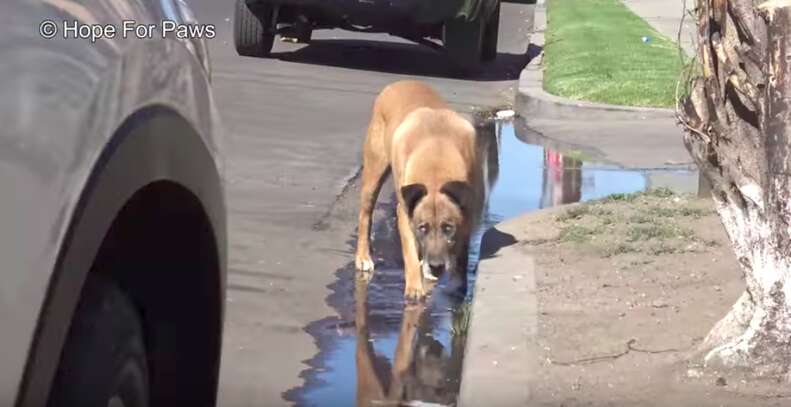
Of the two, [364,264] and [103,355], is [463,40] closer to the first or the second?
[364,264]

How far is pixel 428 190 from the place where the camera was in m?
7.11

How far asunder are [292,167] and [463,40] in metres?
5.71

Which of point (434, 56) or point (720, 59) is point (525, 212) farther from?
point (434, 56)

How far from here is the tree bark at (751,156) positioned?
5.11 meters

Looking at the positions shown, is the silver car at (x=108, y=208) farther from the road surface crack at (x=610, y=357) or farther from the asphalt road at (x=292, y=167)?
the road surface crack at (x=610, y=357)

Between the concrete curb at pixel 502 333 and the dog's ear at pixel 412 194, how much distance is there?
47 centimetres

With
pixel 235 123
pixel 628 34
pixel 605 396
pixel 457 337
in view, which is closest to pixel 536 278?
pixel 457 337

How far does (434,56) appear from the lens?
18125 mm

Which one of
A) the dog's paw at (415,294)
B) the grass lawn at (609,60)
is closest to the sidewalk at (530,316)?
the dog's paw at (415,294)

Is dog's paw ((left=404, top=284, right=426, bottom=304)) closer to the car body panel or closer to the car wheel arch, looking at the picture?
the car wheel arch

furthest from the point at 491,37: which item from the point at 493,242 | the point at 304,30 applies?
the point at 493,242

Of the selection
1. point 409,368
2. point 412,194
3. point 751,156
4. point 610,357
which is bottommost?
point 409,368

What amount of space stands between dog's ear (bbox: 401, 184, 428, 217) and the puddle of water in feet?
1.54

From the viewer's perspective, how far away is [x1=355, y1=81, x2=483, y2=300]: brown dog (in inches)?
279
